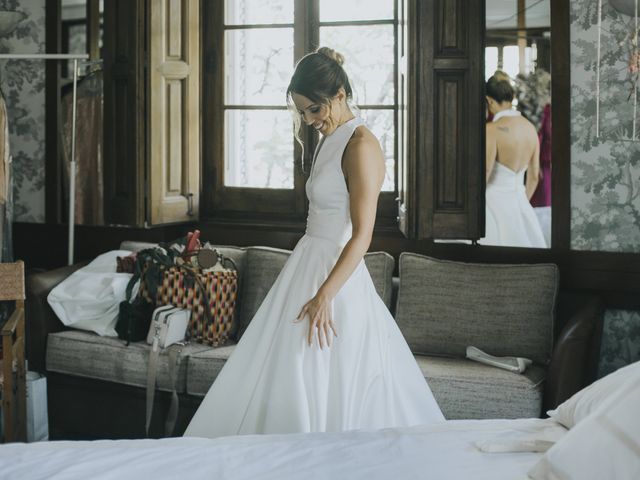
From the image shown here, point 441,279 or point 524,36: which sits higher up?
point 524,36

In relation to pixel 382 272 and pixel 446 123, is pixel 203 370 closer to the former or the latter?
pixel 382 272

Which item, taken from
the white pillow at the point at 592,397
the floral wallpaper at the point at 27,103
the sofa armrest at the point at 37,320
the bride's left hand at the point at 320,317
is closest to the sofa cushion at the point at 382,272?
the bride's left hand at the point at 320,317

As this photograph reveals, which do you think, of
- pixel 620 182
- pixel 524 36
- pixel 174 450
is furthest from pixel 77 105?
pixel 174 450

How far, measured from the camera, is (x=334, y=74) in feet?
8.96

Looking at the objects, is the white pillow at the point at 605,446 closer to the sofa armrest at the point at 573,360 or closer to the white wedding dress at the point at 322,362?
the white wedding dress at the point at 322,362

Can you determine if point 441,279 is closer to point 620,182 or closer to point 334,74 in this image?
point 620,182

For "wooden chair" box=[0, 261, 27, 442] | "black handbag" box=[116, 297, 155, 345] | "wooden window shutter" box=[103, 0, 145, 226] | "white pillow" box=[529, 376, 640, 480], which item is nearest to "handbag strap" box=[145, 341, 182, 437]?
"black handbag" box=[116, 297, 155, 345]

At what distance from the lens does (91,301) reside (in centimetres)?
383

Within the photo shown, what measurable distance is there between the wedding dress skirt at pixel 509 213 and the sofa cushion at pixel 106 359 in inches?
52.8

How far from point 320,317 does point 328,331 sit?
0.17 feet

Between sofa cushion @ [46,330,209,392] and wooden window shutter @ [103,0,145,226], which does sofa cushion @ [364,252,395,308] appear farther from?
wooden window shutter @ [103,0,145,226]

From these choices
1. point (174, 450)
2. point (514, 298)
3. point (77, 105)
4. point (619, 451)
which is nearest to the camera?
point (619, 451)

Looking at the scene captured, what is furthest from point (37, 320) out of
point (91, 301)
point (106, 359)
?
point (106, 359)

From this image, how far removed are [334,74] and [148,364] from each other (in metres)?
1.51
